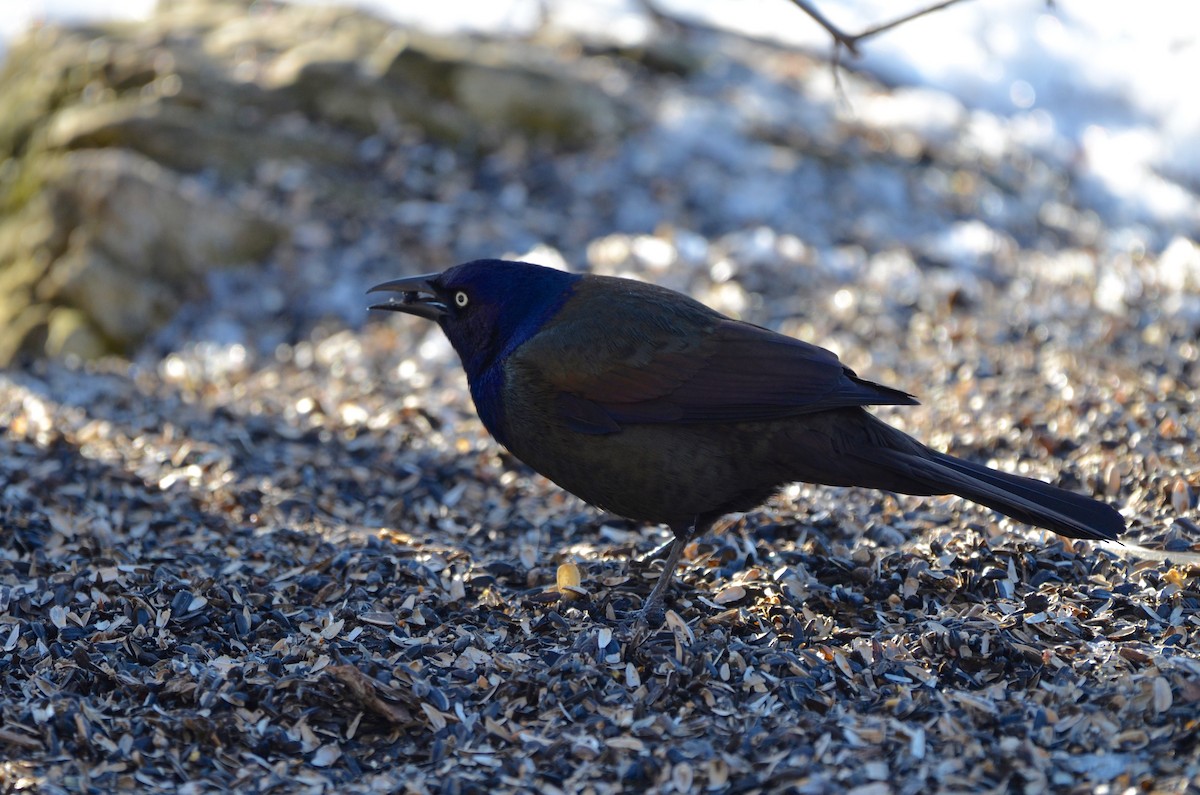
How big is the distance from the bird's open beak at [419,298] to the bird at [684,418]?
14.9 inches

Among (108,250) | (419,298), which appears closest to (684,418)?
(419,298)

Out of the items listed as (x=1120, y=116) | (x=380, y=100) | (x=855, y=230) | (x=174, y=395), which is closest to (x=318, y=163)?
(x=380, y=100)

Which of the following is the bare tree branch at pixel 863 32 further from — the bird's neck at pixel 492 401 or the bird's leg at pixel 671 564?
the bird's leg at pixel 671 564

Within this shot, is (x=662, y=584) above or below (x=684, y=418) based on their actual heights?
Answer: below

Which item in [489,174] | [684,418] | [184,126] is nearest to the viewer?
[684,418]

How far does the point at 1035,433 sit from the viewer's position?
5.14 m

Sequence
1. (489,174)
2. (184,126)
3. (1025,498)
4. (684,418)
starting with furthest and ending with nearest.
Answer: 1. (489,174)
2. (184,126)
3. (684,418)
4. (1025,498)

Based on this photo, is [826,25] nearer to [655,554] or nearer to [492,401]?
[492,401]

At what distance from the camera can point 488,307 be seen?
166 inches

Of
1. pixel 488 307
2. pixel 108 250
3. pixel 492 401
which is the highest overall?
pixel 488 307

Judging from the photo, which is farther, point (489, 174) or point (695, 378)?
point (489, 174)

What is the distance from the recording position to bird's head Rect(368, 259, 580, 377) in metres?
4.14

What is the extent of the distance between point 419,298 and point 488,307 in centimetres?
32

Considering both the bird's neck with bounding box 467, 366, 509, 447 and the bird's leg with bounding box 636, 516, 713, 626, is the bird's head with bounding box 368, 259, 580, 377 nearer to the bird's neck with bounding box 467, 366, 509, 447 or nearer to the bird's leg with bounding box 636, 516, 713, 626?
the bird's neck with bounding box 467, 366, 509, 447
